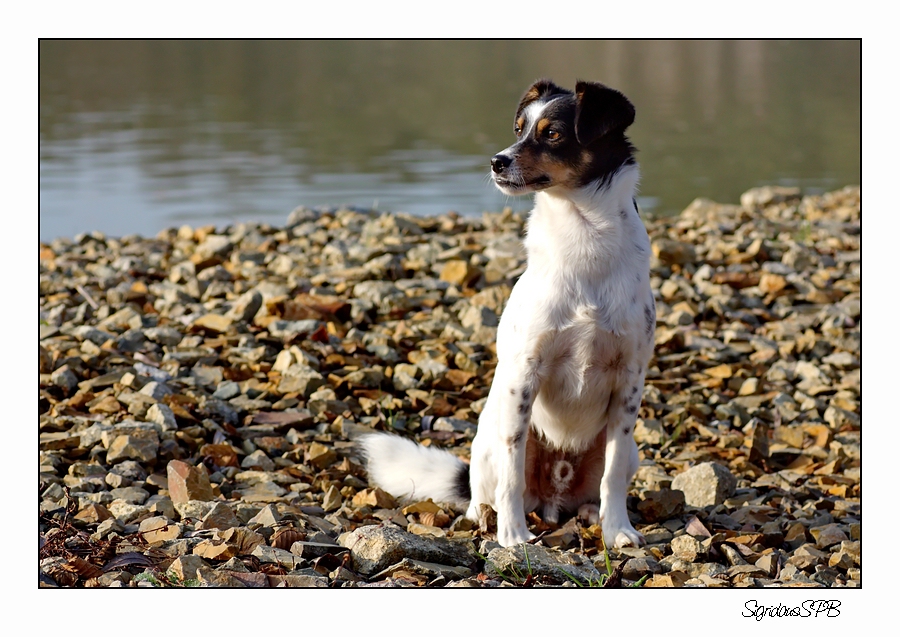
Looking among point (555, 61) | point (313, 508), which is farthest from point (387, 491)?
point (555, 61)

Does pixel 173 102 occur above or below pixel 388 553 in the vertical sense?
above

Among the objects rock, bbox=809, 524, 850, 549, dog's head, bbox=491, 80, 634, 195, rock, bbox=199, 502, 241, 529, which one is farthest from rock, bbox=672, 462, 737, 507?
rock, bbox=199, 502, 241, 529

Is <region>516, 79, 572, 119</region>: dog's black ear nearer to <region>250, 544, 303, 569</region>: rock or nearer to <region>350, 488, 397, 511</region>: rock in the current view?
<region>350, 488, 397, 511</region>: rock

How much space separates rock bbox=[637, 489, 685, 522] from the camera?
397 cm

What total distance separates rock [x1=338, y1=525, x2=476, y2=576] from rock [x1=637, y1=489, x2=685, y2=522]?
944 millimetres

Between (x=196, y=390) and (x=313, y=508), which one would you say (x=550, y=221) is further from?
(x=196, y=390)

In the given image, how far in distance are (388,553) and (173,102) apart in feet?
59.5

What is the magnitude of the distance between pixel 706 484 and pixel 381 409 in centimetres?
161

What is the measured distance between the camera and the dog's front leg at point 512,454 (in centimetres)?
371

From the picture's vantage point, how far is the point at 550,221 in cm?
381

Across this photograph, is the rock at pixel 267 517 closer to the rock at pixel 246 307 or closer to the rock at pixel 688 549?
the rock at pixel 688 549

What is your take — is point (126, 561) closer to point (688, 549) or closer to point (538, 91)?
point (688, 549)

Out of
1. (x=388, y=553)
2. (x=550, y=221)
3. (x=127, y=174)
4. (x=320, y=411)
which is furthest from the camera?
(x=127, y=174)

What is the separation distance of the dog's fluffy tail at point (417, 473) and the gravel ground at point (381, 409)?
2.4 inches
